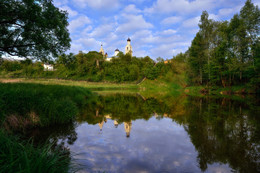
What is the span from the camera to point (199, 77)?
39594 millimetres

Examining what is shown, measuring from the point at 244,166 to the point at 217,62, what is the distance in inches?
1368

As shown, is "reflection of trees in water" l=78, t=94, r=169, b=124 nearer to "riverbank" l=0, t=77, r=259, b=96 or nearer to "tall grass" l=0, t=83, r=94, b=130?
"tall grass" l=0, t=83, r=94, b=130

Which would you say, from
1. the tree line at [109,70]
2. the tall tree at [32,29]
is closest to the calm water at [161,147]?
the tall tree at [32,29]

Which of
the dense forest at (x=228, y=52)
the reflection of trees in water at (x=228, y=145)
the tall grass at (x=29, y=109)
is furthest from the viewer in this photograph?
the dense forest at (x=228, y=52)

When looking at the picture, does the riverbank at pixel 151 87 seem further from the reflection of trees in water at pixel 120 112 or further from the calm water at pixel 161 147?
the calm water at pixel 161 147

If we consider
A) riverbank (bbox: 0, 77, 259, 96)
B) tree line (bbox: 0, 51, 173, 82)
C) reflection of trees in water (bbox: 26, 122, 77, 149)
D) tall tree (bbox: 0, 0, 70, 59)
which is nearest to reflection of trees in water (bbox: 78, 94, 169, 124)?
reflection of trees in water (bbox: 26, 122, 77, 149)

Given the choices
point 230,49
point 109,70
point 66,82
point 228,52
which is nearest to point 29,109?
point 66,82

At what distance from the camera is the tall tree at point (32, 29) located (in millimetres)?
10555

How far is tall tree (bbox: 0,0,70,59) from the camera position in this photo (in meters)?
10.6

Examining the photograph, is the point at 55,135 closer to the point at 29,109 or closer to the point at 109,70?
the point at 29,109

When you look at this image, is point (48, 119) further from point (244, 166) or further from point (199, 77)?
point (199, 77)

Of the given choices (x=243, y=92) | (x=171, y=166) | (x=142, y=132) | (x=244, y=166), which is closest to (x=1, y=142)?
(x=171, y=166)

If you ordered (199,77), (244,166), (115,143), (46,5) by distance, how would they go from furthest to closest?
1. (199,77)
2. (46,5)
3. (115,143)
4. (244,166)

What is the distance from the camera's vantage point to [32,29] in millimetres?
11766
